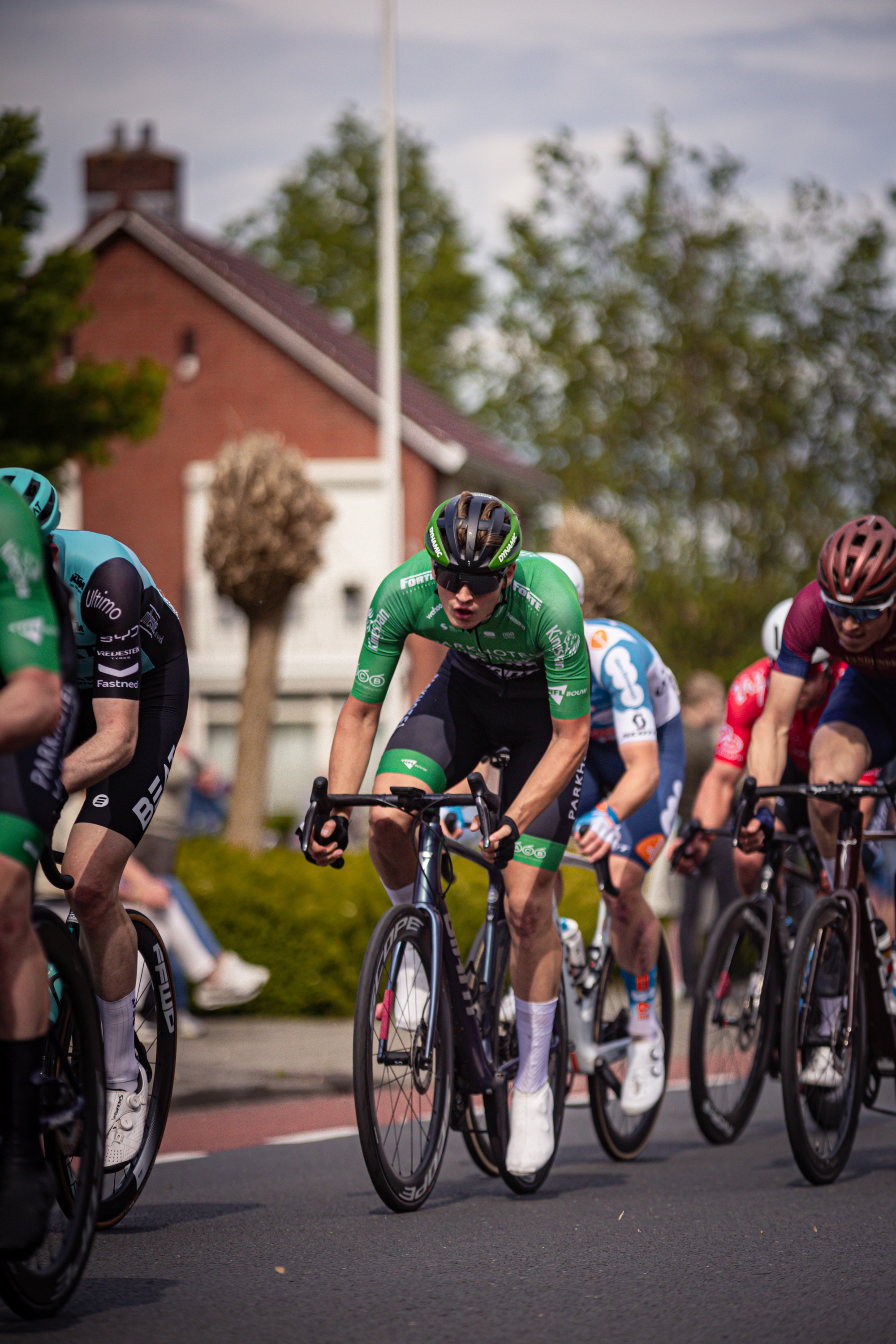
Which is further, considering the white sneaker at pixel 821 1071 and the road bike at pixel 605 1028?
the road bike at pixel 605 1028

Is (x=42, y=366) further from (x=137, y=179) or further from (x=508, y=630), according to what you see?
(x=137, y=179)

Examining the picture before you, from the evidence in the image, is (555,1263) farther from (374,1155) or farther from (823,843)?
(823,843)

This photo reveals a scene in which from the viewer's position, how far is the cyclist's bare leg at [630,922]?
702 cm

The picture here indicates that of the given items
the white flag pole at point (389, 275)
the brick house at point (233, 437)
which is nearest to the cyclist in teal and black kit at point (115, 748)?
the white flag pole at point (389, 275)

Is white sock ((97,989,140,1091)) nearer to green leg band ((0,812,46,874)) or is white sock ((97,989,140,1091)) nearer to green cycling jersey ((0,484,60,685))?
green leg band ((0,812,46,874))

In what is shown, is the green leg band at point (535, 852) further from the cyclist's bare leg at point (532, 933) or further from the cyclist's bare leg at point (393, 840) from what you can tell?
the cyclist's bare leg at point (393, 840)

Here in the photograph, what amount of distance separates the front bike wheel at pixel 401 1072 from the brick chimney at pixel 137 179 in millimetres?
36294

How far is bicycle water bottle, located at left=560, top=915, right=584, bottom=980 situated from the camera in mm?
6938

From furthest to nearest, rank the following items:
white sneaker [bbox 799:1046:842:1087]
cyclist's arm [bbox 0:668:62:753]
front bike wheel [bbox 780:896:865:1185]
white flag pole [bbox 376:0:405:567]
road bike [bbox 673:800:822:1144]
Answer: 1. white flag pole [bbox 376:0:405:567]
2. road bike [bbox 673:800:822:1144]
3. white sneaker [bbox 799:1046:842:1087]
4. front bike wheel [bbox 780:896:865:1185]
5. cyclist's arm [bbox 0:668:62:753]

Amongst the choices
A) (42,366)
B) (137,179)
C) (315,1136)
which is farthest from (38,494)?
(137,179)

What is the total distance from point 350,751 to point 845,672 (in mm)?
2203

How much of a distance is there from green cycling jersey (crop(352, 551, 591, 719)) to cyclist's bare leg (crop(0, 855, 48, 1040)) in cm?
202

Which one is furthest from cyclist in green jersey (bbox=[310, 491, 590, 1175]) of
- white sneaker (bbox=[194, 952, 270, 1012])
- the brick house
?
the brick house

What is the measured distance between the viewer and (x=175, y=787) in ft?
39.1
